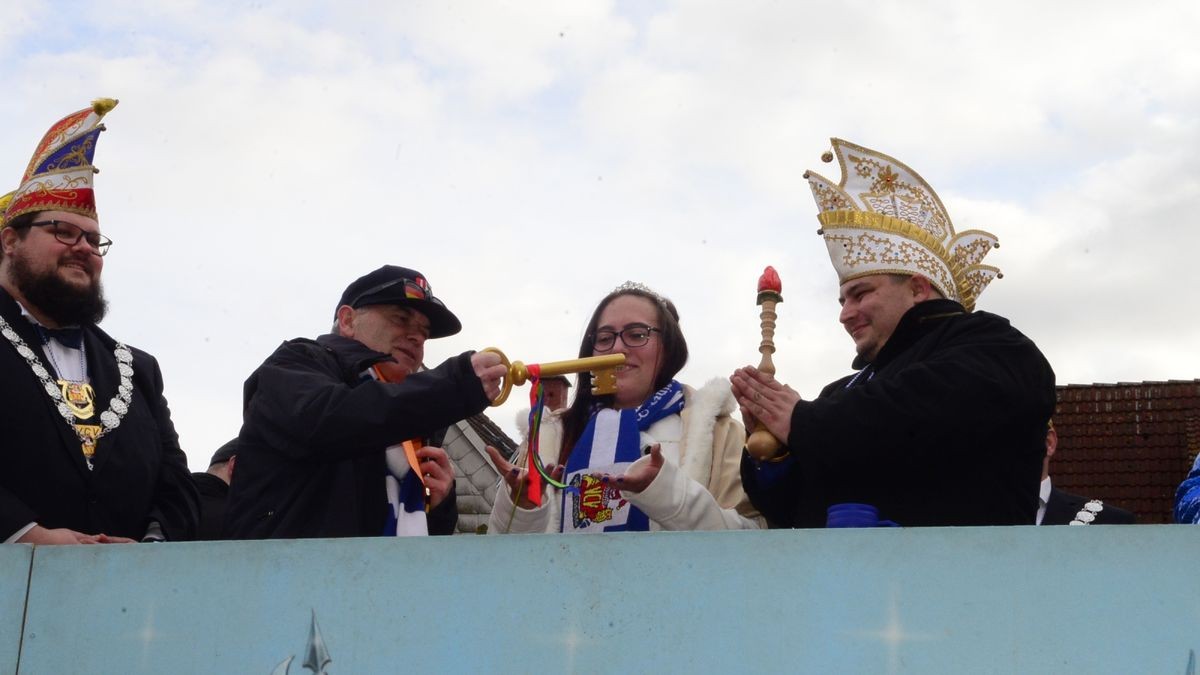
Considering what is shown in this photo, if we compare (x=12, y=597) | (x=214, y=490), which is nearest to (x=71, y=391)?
(x=12, y=597)

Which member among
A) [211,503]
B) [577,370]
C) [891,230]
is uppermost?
[891,230]

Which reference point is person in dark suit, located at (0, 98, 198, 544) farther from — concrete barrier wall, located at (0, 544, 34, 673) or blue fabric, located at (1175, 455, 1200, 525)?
blue fabric, located at (1175, 455, 1200, 525)

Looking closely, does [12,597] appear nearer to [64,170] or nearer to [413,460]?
[413,460]

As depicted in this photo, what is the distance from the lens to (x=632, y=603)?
8.48ft

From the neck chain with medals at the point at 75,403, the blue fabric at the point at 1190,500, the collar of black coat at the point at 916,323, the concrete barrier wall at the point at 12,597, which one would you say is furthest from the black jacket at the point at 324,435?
the blue fabric at the point at 1190,500

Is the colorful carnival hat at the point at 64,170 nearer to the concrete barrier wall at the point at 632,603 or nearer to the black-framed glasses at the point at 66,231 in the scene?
the black-framed glasses at the point at 66,231

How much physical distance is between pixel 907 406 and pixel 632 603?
886 mm

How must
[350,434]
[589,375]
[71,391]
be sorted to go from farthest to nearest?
[589,375], [71,391], [350,434]

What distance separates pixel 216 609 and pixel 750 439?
135 cm

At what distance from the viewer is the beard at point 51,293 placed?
13.3ft

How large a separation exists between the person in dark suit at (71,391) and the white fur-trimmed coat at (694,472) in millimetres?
1040

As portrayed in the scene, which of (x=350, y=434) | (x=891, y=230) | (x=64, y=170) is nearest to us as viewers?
(x=350, y=434)

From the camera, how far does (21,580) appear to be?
2.98 m

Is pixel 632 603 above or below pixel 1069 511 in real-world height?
below
